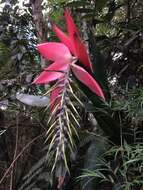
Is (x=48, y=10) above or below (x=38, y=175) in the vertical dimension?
above

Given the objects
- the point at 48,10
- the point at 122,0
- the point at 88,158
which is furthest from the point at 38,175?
the point at 48,10

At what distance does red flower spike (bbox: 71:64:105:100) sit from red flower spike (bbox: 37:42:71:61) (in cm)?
5

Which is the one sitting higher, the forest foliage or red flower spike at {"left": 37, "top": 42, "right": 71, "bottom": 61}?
red flower spike at {"left": 37, "top": 42, "right": 71, "bottom": 61}

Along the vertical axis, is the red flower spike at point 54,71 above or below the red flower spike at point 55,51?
below

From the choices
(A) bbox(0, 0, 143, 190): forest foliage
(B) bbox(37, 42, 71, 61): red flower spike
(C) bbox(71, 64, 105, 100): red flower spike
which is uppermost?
(B) bbox(37, 42, 71, 61): red flower spike

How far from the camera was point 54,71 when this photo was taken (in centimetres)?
111

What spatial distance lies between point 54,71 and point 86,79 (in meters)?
0.09

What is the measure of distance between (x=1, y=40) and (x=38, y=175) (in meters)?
0.91

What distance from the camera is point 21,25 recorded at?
2.11 m

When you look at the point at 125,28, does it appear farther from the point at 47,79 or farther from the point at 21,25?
the point at 47,79

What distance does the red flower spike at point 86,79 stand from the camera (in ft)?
3.44

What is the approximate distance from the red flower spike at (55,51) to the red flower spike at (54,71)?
0.02 meters

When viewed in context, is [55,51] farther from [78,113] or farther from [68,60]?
[78,113]

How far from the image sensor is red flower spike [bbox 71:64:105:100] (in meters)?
1.05
